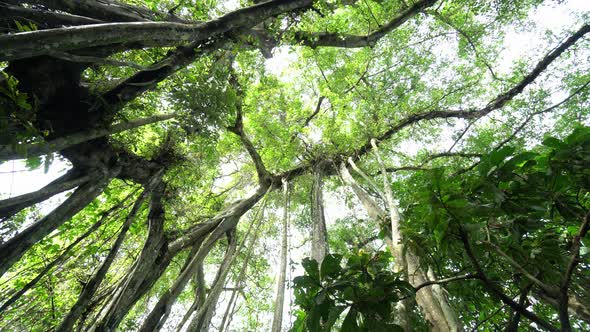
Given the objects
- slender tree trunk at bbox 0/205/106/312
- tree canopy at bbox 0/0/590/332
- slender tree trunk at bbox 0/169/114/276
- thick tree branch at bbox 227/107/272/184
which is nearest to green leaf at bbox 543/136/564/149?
tree canopy at bbox 0/0/590/332

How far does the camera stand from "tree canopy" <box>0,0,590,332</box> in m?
0.96

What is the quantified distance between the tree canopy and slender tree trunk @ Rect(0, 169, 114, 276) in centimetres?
1

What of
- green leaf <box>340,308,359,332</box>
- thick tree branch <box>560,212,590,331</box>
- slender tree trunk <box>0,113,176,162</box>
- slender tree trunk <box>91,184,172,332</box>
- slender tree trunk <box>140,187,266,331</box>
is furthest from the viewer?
slender tree trunk <box>140,187,266,331</box>

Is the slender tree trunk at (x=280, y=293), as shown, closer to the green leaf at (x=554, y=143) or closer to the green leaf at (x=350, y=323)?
the green leaf at (x=350, y=323)

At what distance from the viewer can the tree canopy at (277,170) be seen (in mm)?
957

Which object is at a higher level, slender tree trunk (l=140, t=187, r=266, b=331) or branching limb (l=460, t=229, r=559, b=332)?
slender tree trunk (l=140, t=187, r=266, b=331)

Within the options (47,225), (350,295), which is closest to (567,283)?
(350,295)

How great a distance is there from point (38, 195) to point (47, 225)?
0.82 feet

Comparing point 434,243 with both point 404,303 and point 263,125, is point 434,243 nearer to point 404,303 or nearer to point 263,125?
point 404,303

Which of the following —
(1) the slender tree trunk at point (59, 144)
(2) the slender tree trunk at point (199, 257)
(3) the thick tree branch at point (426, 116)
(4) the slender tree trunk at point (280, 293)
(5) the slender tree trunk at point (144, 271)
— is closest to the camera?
(1) the slender tree trunk at point (59, 144)

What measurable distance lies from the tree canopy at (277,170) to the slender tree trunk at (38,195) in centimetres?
2

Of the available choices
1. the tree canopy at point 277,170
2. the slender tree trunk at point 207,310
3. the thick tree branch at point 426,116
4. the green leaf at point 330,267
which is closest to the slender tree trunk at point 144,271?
the tree canopy at point 277,170

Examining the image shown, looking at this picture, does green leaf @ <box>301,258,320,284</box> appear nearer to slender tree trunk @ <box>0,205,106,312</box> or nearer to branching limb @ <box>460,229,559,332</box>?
branching limb @ <box>460,229,559,332</box>

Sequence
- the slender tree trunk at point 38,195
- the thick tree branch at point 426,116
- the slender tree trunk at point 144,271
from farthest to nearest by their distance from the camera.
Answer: the thick tree branch at point 426,116, the slender tree trunk at point 144,271, the slender tree trunk at point 38,195
